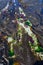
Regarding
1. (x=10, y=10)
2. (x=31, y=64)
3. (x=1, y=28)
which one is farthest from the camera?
(x=10, y=10)

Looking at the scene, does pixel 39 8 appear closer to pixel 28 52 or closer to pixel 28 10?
pixel 28 10

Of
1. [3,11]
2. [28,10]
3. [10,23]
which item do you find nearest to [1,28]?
[10,23]

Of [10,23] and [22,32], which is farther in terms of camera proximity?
[10,23]

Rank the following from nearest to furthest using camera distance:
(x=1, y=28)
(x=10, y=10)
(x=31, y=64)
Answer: (x=31, y=64)
(x=1, y=28)
(x=10, y=10)

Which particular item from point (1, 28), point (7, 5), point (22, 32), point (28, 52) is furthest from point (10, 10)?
point (28, 52)

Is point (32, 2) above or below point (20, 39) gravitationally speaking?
above

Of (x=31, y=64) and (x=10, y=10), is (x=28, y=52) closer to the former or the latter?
(x=31, y=64)

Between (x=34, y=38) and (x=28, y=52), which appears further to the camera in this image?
(x=34, y=38)

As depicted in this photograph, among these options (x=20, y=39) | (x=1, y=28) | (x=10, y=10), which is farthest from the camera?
(x=10, y=10)

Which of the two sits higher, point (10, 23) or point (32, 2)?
point (32, 2)
